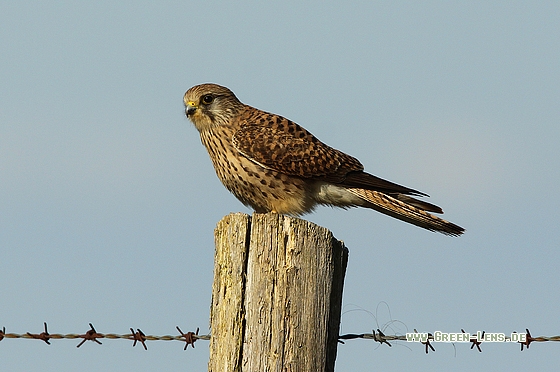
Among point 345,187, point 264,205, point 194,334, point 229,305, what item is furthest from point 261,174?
point 229,305

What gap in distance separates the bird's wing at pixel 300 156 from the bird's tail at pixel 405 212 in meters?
0.06

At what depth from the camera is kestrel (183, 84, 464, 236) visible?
19.9ft

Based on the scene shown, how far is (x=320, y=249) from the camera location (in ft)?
11.1

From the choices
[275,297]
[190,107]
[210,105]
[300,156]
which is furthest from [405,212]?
[275,297]

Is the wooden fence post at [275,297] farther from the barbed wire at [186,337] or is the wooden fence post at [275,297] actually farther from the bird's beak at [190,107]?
the bird's beak at [190,107]

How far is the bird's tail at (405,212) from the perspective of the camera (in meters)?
5.73

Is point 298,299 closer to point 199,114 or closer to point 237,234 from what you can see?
point 237,234

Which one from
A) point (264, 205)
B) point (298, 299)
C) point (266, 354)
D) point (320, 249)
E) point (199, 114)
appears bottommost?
point (266, 354)

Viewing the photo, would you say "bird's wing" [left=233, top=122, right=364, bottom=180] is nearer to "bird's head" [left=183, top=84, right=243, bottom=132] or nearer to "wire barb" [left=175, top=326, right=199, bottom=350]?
"bird's head" [left=183, top=84, right=243, bottom=132]

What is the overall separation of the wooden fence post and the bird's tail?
8.05 ft

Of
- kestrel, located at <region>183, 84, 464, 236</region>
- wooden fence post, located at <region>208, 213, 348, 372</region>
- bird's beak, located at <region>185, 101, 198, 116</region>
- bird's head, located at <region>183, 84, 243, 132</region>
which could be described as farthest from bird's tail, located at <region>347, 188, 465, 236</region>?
wooden fence post, located at <region>208, 213, 348, 372</region>

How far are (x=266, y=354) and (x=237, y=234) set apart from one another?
520 millimetres

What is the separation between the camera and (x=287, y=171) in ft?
19.9

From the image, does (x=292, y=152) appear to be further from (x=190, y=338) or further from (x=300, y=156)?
(x=190, y=338)
